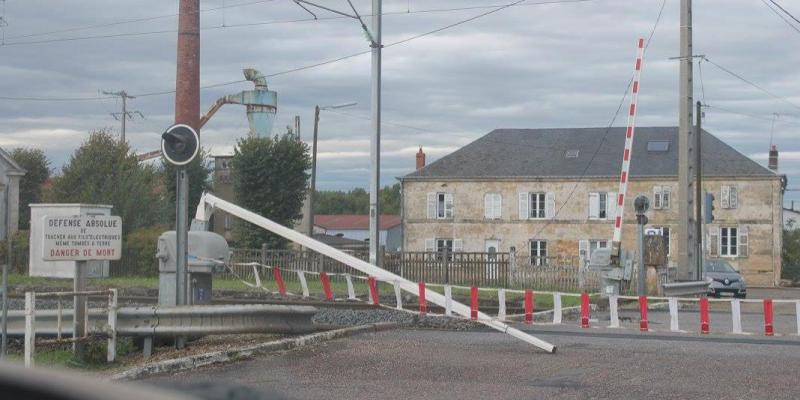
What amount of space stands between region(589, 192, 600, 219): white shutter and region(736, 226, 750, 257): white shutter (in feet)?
25.3

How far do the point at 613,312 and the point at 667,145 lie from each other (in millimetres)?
47859

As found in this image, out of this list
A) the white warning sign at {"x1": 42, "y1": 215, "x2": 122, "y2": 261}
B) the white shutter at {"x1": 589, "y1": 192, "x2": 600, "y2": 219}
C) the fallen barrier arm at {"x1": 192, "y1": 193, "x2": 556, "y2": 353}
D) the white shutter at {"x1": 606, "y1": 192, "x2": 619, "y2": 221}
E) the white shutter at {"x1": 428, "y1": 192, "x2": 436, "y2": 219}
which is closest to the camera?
the white warning sign at {"x1": 42, "y1": 215, "x2": 122, "y2": 261}

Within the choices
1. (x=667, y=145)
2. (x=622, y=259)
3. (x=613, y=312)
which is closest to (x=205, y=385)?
(x=613, y=312)

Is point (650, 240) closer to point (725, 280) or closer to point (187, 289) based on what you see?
point (725, 280)

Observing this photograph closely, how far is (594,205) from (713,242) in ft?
22.5

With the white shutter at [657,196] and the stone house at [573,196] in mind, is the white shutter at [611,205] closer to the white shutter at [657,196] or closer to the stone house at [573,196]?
the stone house at [573,196]

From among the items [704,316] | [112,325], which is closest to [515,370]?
[112,325]

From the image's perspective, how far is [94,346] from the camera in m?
13.0

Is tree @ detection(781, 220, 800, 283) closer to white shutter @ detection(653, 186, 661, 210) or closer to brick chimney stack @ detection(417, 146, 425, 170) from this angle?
white shutter @ detection(653, 186, 661, 210)

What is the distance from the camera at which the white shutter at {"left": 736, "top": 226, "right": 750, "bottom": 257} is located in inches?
2402

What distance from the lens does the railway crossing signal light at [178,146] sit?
43.8 ft

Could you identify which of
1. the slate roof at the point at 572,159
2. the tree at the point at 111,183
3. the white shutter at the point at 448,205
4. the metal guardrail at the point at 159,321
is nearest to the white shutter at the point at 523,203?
the slate roof at the point at 572,159

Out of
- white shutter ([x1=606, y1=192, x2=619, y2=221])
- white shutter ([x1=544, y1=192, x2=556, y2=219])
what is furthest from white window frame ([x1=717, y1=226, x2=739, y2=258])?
white shutter ([x1=544, y1=192, x2=556, y2=219])

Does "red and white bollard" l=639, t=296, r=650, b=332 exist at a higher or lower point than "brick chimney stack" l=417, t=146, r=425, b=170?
lower
